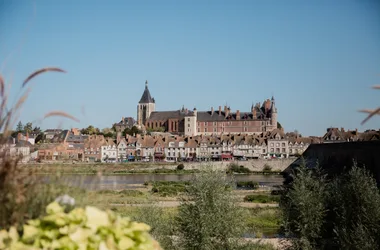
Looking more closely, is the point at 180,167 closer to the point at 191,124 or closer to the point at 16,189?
the point at 191,124

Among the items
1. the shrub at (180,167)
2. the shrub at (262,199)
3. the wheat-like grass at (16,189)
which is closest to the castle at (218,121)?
the shrub at (180,167)

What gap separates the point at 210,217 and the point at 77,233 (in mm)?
8165

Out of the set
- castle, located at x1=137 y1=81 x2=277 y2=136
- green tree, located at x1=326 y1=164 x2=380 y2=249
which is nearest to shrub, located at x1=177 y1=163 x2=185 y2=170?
castle, located at x1=137 y1=81 x2=277 y2=136

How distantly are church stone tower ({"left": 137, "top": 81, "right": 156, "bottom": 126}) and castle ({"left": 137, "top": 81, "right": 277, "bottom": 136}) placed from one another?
2.76 m

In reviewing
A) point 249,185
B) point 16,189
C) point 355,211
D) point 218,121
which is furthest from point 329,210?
point 218,121

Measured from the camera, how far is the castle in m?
97.1

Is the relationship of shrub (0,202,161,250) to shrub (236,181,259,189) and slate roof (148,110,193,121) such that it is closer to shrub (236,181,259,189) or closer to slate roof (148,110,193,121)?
shrub (236,181,259,189)

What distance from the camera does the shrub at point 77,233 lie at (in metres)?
1.95

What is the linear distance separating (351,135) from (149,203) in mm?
63197

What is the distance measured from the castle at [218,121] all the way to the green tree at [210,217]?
3431 inches

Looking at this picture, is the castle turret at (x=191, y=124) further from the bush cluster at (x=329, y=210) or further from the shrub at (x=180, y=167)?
the bush cluster at (x=329, y=210)

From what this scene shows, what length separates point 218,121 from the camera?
3959 inches

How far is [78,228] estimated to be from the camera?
1.95 metres

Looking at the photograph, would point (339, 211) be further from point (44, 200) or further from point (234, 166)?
point (234, 166)
